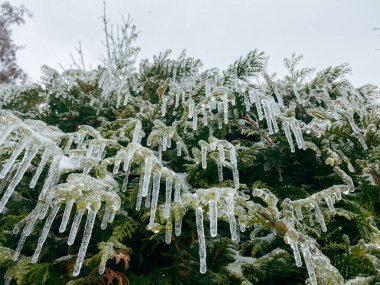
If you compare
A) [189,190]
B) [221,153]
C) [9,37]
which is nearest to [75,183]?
[221,153]

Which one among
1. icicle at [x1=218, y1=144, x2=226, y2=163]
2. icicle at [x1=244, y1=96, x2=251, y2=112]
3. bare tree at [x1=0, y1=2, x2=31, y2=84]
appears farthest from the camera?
bare tree at [x1=0, y1=2, x2=31, y2=84]

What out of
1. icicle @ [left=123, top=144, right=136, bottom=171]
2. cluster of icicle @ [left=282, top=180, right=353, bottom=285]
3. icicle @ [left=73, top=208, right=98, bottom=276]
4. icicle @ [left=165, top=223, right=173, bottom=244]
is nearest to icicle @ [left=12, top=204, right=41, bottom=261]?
icicle @ [left=73, top=208, right=98, bottom=276]

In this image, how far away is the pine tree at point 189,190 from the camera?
159 cm

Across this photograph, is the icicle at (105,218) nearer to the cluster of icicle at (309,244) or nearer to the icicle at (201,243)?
the icicle at (201,243)

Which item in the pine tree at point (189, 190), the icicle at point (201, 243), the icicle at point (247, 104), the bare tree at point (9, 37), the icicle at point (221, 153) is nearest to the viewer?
the icicle at point (201, 243)

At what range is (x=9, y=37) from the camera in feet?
50.7

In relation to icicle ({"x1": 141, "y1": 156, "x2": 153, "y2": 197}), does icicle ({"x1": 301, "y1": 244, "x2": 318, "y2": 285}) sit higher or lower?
lower

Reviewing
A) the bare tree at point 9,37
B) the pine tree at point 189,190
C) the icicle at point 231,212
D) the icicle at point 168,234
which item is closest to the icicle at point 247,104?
the pine tree at point 189,190

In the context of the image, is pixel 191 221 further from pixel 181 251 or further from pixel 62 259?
pixel 62 259

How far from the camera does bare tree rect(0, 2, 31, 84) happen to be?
1505cm

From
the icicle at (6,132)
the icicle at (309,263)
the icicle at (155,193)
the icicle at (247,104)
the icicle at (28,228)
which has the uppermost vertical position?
the icicle at (247,104)

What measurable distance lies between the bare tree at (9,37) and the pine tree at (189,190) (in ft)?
45.5

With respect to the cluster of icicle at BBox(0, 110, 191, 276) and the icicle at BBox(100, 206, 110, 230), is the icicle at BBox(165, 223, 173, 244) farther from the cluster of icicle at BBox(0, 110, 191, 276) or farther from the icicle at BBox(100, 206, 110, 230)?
the icicle at BBox(100, 206, 110, 230)

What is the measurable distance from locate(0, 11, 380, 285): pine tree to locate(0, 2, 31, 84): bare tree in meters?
13.9
